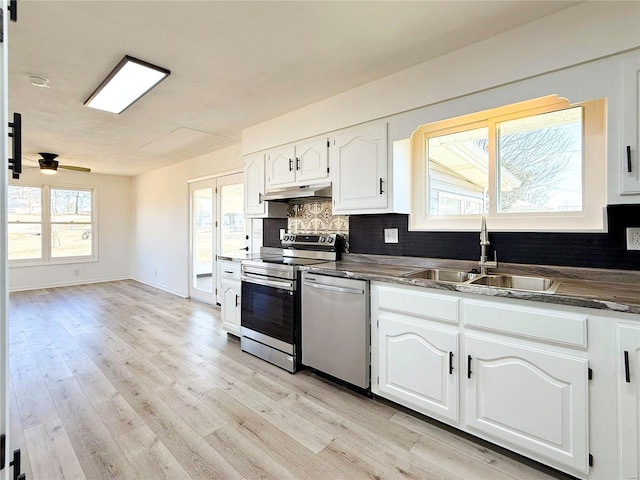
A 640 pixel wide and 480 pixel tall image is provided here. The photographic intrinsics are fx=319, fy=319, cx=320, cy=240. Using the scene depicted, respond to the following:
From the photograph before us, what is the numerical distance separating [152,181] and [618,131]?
7051 millimetres

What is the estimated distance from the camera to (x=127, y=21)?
181 cm

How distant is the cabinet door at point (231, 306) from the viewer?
3.40m

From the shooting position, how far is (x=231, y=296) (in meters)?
3.49

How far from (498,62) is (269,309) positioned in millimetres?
2505

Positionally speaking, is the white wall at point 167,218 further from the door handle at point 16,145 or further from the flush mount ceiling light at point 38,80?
the door handle at point 16,145

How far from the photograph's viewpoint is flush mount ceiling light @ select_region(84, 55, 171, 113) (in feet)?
7.51

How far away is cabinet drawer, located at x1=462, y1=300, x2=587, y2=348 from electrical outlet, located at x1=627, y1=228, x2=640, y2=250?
0.71 m

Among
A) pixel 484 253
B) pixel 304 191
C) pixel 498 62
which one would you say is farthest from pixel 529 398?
pixel 304 191

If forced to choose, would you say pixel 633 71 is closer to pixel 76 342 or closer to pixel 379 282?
pixel 379 282

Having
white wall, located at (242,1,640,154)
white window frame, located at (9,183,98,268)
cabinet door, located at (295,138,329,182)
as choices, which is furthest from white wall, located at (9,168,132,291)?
white wall, located at (242,1,640,154)

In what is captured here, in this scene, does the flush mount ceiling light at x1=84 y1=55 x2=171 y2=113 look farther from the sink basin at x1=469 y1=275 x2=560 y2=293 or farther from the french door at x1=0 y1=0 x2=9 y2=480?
the sink basin at x1=469 y1=275 x2=560 y2=293

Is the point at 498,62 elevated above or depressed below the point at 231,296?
above

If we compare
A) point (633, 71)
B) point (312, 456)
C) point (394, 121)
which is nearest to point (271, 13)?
point (394, 121)

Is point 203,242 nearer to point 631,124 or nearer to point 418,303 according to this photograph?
point 418,303
